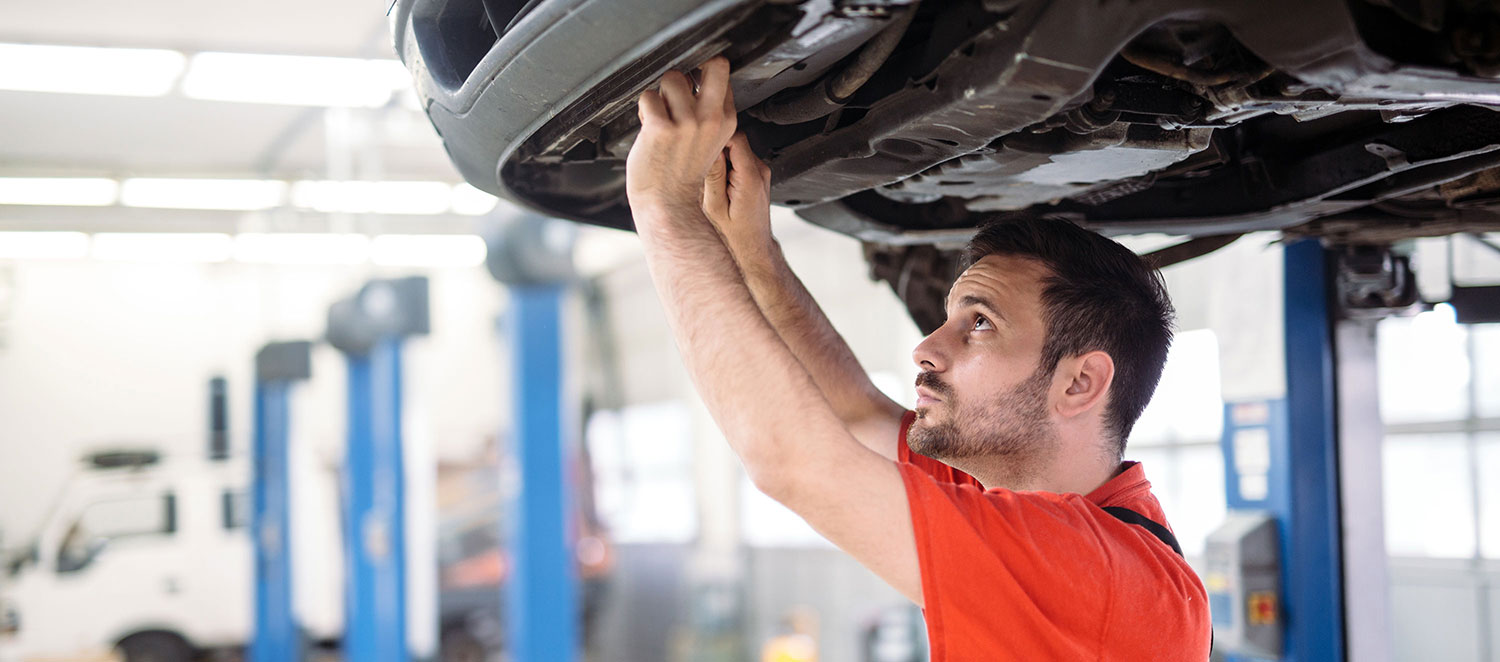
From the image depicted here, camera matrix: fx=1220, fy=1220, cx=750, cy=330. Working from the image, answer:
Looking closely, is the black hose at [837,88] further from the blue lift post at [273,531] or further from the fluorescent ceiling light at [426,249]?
the fluorescent ceiling light at [426,249]

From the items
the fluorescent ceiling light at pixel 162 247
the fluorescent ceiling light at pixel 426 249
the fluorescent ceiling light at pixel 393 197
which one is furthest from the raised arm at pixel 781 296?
the fluorescent ceiling light at pixel 162 247

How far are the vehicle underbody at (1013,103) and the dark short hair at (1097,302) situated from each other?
0.06 metres

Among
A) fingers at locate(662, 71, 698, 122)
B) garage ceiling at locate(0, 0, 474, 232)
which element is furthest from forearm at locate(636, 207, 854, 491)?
garage ceiling at locate(0, 0, 474, 232)

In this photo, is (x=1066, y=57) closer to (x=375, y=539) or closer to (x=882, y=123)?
(x=882, y=123)

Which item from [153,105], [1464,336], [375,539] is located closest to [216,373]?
[153,105]

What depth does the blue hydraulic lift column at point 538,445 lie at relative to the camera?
13.5 feet

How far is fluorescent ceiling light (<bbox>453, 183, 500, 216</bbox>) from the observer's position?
350 inches

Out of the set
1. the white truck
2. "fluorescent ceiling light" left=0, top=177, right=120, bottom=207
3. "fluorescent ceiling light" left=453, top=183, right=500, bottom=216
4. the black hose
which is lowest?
the white truck

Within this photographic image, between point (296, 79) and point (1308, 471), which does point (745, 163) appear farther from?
point (296, 79)

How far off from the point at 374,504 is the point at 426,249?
4.82 m

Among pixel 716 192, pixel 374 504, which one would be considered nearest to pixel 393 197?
pixel 374 504

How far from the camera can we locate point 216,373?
35.8 feet

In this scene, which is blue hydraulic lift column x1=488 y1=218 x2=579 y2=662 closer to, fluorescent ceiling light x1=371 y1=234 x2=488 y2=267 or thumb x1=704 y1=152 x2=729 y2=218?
thumb x1=704 y1=152 x2=729 y2=218

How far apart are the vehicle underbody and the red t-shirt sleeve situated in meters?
0.27
